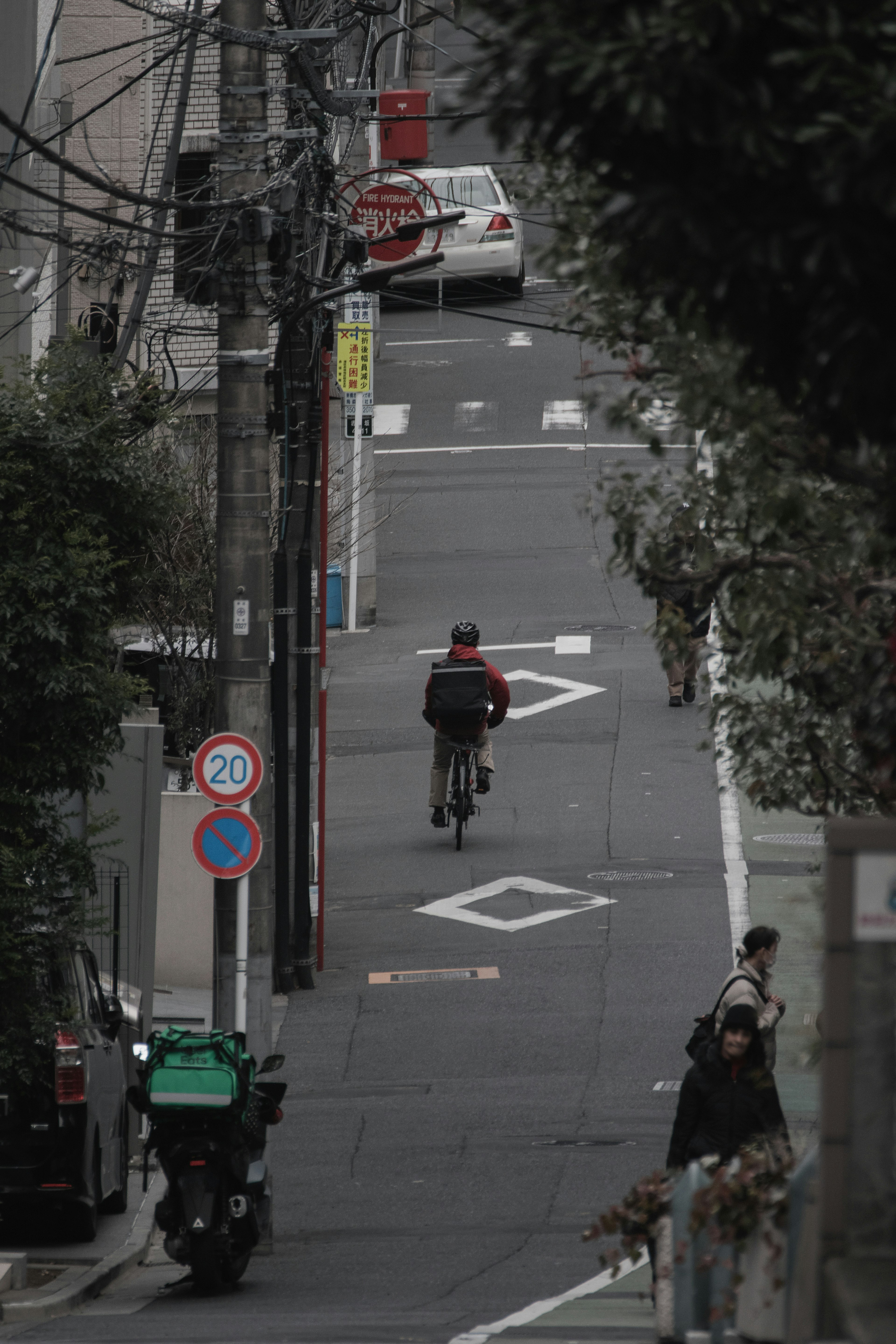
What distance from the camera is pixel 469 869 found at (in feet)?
66.4

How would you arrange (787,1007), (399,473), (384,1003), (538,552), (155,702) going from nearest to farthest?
(787,1007)
(384,1003)
(155,702)
(538,552)
(399,473)

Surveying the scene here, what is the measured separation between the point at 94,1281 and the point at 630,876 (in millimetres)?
9274

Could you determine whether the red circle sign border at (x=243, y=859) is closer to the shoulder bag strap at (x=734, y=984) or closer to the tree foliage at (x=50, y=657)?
the tree foliage at (x=50, y=657)

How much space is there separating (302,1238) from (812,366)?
9325 mm

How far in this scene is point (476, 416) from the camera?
4056 centimetres

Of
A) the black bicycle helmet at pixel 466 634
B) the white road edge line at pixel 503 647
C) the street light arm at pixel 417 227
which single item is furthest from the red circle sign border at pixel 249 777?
the white road edge line at pixel 503 647

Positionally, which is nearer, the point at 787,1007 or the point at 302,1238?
the point at 302,1238

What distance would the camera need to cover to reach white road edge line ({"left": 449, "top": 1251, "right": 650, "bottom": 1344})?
921 cm

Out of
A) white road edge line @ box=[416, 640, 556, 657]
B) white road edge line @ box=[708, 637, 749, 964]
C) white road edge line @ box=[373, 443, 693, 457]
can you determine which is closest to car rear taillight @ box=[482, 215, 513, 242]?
white road edge line @ box=[373, 443, 693, 457]

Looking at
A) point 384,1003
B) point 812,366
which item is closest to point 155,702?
point 384,1003

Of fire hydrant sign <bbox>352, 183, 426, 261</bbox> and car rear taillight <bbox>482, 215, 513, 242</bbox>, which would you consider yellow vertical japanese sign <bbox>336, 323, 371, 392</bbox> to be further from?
car rear taillight <bbox>482, 215, 513, 242</bbox>

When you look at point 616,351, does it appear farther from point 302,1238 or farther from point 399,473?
point 399,473

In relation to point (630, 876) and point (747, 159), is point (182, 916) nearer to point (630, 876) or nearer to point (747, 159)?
point (630, 876)

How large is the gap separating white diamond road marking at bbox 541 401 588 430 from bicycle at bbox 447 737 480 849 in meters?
19.3
